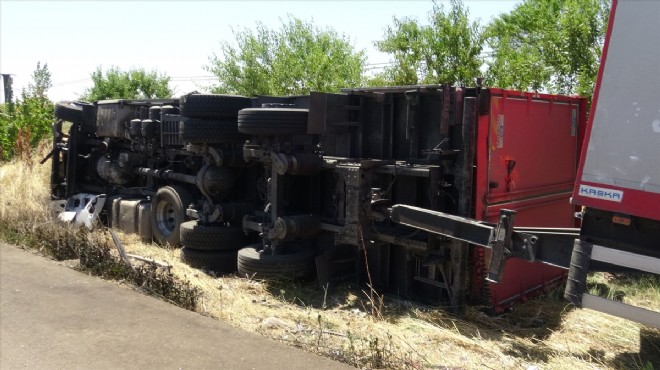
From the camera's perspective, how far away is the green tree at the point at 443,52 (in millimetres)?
19516

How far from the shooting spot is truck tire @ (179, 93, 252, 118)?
8.01 m

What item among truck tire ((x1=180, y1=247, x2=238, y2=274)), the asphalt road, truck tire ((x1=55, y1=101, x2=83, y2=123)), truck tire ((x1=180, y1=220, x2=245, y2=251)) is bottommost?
the asphalt road

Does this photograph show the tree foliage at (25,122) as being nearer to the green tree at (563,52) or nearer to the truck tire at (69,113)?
the truck tire at (69,113)

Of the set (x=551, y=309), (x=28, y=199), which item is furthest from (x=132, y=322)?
(x=28, y=199)

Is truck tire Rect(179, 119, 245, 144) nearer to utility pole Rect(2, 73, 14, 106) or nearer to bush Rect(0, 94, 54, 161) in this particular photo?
bush Rect(0, 94, 54, 161)

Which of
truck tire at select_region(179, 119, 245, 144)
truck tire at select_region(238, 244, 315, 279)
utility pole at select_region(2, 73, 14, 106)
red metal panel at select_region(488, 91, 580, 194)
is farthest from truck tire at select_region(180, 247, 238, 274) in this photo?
utility pole at select_region(2, 73, 14, 106)

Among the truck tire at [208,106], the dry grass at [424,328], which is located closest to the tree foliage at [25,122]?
the truck tire at [208,106]

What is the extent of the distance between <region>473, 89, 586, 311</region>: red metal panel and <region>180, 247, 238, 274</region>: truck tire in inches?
134

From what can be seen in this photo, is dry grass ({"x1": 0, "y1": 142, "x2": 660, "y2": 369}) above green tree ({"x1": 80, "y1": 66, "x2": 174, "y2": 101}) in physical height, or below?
below

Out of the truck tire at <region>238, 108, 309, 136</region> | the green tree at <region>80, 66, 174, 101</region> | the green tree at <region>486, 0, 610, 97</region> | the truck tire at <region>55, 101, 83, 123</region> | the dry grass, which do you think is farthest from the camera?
the green tree at <region>80, 66, 174, 101</region>

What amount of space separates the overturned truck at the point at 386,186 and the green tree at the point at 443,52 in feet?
39.5

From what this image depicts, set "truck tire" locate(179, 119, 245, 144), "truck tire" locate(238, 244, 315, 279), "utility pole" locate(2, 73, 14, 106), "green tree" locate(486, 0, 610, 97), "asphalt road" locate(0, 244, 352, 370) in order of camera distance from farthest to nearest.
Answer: "utility pole" locate(2, 73, 14, 106), "green tree" locate(486, 0, 610, 97), "truck tire" locate(179, 119, 245, 144), "truck tire" locate(238, 244, 315, 279), "asphalt road" locate(0, 244, 352, 370)

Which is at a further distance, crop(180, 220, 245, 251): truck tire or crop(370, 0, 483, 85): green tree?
crop(370, 0, 483, 85): green tree

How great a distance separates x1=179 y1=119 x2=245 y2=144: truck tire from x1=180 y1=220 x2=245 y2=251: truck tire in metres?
1.17
